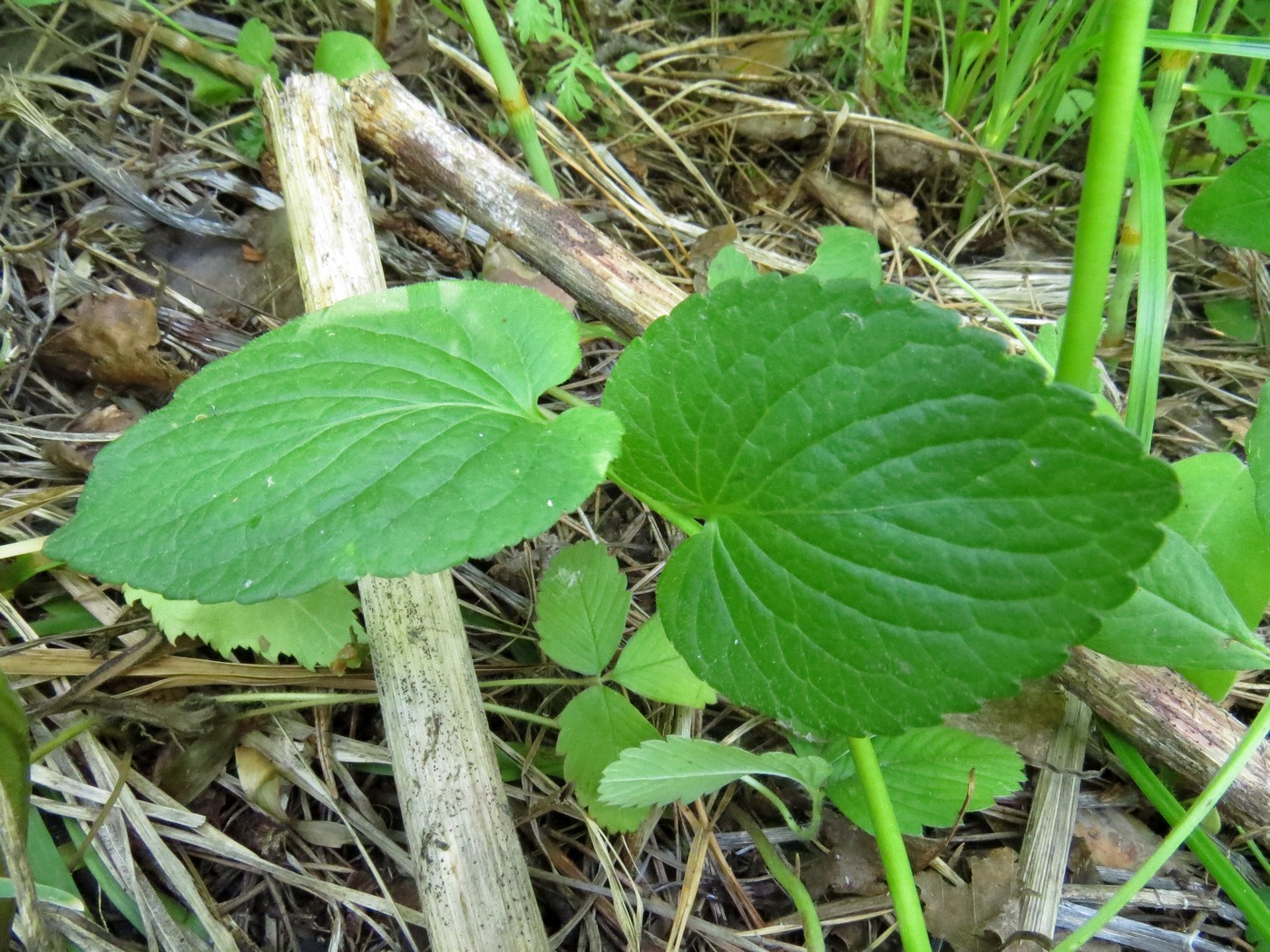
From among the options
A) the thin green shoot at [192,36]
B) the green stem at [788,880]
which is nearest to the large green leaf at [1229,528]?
the green stem at [788,880]

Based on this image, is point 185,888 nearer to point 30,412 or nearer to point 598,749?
point 598,749

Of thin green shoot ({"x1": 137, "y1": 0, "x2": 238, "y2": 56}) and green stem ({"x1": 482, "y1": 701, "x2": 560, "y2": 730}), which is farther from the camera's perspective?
thin green shoot ({"x1": 137, "y1": 0, "x2": 238, "y2": 56})

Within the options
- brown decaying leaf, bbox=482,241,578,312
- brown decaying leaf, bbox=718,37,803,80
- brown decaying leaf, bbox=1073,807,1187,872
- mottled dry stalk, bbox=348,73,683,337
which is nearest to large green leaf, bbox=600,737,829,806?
brown decaying leaf, bbox=1073,807,1187,872

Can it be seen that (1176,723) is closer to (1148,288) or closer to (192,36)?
(1148,288)

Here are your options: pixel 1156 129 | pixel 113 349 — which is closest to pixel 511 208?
pixel 113 349

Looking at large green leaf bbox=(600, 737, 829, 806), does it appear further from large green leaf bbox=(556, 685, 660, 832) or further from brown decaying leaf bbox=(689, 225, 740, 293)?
brown decaying leaf bbox=(689, 225, 740, 293)

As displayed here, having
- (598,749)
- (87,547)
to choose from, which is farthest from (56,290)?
(598,749)
